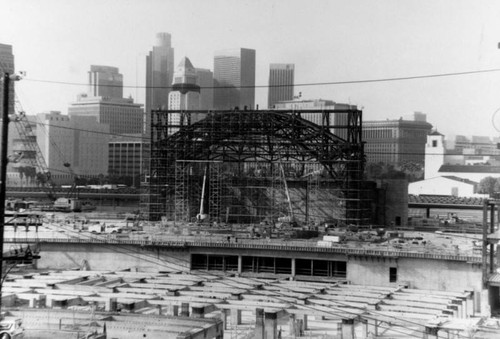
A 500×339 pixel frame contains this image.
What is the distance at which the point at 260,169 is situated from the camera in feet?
274

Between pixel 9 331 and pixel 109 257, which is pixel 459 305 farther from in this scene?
pixel 109 257

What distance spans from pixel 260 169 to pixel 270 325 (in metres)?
48.4

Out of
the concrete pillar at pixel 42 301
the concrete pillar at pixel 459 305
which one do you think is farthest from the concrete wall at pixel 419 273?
the concrete pillar at pixel 42 301

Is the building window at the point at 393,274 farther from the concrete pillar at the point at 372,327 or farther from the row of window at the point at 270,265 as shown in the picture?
the concrete pillar at the point at 372,327

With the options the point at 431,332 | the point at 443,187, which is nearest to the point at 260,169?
the point at 431,332

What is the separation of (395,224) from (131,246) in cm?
3153

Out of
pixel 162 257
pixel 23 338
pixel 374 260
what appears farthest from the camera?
pixel 162 257

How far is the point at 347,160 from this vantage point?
76688 millimetres

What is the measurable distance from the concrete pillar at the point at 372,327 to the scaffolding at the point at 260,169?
36123mm

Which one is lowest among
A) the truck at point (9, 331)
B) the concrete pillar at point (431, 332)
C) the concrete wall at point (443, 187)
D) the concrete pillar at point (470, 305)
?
the concrete pillar at point (470, 305)

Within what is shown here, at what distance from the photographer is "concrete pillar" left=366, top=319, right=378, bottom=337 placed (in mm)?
37216

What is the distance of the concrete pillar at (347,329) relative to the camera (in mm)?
35625

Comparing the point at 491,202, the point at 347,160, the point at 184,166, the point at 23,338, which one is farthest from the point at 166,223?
the point at 23,338

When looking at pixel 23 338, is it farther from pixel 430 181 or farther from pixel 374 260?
pixel 430 181
